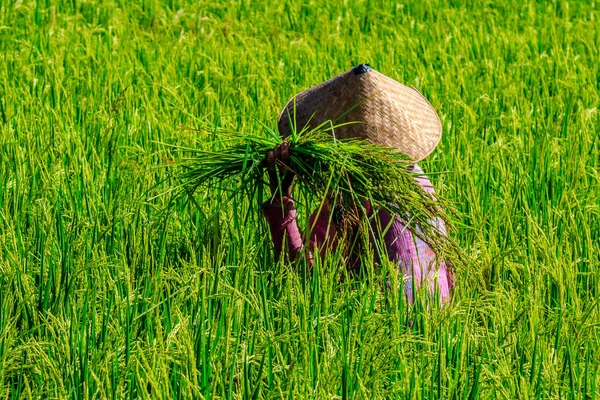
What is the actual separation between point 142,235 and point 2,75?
196 cm

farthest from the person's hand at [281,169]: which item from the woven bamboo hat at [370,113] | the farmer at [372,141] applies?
the woven bamboo hat at [370,113]

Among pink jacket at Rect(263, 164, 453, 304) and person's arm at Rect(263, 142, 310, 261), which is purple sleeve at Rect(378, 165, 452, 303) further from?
person's arm at Rect(263, 142, 310, 261)

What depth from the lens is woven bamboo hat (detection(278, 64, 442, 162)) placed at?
2.26m

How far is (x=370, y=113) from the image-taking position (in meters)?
2.27

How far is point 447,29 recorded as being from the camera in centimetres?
545

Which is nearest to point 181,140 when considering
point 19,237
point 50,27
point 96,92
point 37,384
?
point 96,92

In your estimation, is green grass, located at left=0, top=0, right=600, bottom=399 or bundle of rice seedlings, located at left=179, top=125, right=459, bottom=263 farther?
bundle of rice seedlings, located at left=179, top=125, right=459, bottom=263

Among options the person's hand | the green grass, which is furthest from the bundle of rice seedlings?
the green grass

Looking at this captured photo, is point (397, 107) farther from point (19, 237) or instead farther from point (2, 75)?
point (2, 75)

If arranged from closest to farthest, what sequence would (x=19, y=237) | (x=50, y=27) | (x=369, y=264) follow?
(x=369, y=264) < (x=19, y=237) < (x=50, y=27)

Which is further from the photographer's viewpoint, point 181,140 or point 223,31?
point 223,31

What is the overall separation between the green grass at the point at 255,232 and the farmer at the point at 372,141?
2.7 inches

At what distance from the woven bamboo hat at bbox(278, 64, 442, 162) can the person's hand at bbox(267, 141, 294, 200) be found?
0.12 meters

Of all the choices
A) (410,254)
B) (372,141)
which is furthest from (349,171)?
(410,254)
